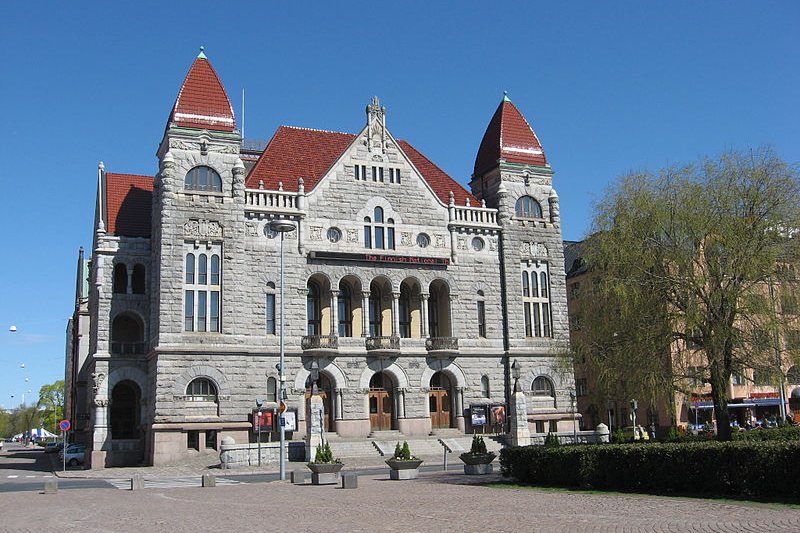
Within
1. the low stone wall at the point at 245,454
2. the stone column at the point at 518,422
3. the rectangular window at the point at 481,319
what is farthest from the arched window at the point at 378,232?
the low stone wall at the point at 245,454

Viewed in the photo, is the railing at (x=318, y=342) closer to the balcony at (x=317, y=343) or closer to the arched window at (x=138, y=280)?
the balcony at (x=317, y=343)

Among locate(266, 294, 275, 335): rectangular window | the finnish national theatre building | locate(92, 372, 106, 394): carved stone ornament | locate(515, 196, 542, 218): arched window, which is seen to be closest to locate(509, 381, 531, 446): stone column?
the finnish national theatre building

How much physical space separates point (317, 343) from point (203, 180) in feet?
37.5

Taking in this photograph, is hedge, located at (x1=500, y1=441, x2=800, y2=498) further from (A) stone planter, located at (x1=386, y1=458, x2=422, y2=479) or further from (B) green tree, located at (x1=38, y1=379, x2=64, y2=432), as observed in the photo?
(B) green tree, located at (x1=38, y1=379, x2=64, y2=432)

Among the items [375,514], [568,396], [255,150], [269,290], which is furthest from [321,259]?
[375,514]

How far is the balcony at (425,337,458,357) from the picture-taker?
51531mm

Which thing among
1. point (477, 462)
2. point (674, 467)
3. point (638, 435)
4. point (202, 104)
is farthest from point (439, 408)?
point (674, 467)

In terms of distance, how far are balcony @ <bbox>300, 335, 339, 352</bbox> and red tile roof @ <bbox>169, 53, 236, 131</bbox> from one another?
1309 centimetres

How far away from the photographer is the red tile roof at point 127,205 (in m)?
52.7

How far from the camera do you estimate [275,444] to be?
42312mm

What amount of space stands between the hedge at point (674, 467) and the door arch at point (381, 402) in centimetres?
2386

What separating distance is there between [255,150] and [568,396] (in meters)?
27.7

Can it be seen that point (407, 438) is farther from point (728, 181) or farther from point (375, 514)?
point (375, 514)

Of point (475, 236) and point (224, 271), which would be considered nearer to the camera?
point (224, 271)
